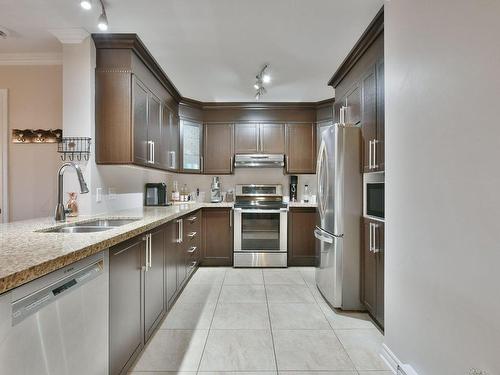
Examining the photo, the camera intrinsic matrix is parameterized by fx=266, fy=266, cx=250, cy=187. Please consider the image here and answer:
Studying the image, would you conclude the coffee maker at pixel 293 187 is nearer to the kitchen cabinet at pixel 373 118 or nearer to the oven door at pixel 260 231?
the oven door at pixel 260 231

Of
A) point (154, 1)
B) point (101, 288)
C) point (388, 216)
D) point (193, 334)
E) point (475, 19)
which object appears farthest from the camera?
point (193, 334)

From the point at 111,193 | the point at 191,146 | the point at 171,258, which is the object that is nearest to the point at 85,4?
the point at 111,193

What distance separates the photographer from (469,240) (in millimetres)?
1091

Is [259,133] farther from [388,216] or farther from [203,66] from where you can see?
[388,216]

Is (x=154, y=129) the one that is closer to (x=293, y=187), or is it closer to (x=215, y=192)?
(x=215, y=192)

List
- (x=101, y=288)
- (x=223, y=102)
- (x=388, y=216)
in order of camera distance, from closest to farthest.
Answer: (x=101, y=288) → (x=388, y=216) → (x=223, y=102)

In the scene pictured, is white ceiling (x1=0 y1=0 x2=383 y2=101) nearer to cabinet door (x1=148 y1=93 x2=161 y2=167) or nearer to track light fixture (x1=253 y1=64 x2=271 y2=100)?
track light fixture (x1=253 y1=64 x2=271 y2=100)

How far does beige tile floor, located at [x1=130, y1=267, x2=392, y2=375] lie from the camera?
69.0 inches

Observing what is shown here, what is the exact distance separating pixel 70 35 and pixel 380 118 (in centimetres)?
268

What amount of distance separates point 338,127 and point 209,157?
235cm

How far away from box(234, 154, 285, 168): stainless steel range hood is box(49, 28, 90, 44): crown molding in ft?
8.08

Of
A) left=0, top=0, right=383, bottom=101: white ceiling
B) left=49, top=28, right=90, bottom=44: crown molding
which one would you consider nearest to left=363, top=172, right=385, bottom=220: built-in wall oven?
left=0, top=0, right=383, bottom=101: white ceiling

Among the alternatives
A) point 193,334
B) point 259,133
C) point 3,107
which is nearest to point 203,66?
point 259,133

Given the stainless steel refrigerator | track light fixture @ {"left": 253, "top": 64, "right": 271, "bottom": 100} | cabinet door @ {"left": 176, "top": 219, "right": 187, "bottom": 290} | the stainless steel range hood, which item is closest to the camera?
the stainless steel refrigerator
